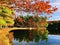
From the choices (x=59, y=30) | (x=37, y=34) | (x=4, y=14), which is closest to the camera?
(x=4, y=14)

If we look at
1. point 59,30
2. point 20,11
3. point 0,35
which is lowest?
point 59,30

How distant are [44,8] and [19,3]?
26.3 inches

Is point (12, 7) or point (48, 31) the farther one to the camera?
point (48, 31)

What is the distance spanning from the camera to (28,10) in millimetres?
7367

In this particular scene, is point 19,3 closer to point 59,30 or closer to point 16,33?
point 16,33

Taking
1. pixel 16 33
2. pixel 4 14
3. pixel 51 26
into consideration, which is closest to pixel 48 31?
pixel 51 26

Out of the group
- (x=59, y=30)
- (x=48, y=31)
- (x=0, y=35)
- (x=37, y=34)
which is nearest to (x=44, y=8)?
(x=0, y=35)

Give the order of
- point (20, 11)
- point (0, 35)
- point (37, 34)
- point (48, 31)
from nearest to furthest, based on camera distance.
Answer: point (20, 11)
point (0, 35)
point (37, 34)
point (48, 31)

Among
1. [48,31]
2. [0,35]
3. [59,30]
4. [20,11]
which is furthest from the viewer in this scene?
[59,30]

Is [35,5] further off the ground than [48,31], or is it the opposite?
[35,5]

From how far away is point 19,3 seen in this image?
7312 mm

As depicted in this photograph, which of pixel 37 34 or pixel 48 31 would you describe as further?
pixel 48 31

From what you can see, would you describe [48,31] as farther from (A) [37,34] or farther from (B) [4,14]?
(B) [4,14]

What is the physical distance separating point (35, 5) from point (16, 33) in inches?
462
